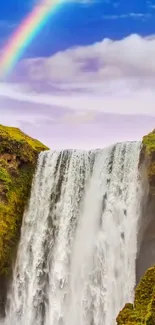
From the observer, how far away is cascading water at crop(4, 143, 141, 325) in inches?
961

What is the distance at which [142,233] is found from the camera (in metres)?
24.2

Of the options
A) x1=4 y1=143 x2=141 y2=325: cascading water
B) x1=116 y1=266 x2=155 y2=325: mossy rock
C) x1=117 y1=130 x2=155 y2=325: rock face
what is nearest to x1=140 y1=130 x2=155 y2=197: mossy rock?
x1=117 y1=130 x2=155 y2=325: rock face

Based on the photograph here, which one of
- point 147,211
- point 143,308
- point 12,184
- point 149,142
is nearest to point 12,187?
point 12,184

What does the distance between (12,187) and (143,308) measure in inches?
733

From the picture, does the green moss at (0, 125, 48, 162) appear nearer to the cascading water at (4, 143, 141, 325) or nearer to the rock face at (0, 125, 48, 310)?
the rock face at (0, 125, 48, 310)

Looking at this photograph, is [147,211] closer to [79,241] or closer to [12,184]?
[79,241]

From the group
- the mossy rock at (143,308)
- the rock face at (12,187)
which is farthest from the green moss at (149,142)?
the mossy rock at (143,308)

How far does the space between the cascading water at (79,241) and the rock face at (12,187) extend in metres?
0.60

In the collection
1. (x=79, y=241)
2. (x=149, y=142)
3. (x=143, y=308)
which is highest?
(x=149, y=142)

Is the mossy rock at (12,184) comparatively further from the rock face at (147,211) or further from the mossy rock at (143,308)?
the mossy rock at (143,308)

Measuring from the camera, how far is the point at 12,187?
30.4 m

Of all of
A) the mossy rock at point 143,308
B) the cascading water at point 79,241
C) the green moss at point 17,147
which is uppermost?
the green moss at point 17,147

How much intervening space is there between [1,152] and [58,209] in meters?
5.96

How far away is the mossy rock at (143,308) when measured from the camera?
1211cm
